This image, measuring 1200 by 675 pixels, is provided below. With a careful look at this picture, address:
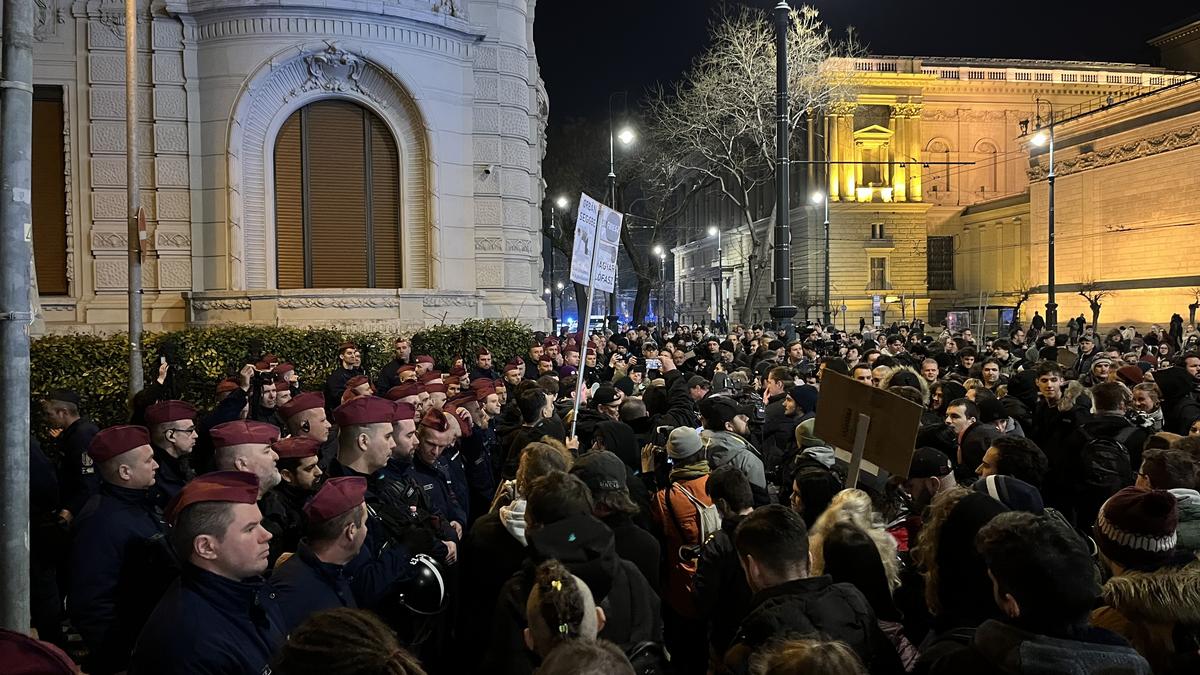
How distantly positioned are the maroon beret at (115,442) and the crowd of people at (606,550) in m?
→ 0.01

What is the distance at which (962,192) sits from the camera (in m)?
69.9

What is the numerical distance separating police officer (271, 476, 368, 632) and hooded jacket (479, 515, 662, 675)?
678mm


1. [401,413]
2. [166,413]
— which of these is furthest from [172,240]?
[401,413]

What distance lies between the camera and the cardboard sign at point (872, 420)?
4.84 meters

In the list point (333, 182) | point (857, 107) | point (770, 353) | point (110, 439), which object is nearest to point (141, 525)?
point (110, 439)

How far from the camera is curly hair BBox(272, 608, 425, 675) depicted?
91.4 inches

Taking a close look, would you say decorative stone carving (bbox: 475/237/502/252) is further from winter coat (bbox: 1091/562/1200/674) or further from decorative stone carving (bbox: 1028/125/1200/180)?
decorative stone carving (bbox: 1028/125/1200/180)

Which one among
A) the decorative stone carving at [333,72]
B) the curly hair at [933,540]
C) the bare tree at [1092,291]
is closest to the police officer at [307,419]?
the curly hair at [933,540]

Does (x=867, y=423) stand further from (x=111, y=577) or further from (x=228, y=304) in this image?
(x=228, y=304)

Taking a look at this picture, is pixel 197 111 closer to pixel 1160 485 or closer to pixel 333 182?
pixel 333 182

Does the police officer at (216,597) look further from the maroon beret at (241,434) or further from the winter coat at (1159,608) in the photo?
the winter coat at (1159,608)

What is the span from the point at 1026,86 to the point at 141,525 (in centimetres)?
7553

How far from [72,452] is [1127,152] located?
164ft

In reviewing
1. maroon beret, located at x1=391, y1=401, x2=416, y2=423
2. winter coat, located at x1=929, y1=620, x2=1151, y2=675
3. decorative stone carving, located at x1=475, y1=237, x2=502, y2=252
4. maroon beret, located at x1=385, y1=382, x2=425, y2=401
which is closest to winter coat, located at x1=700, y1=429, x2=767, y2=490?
maroon beret, located at x1=391, y1=401, x2=416, y2=423
